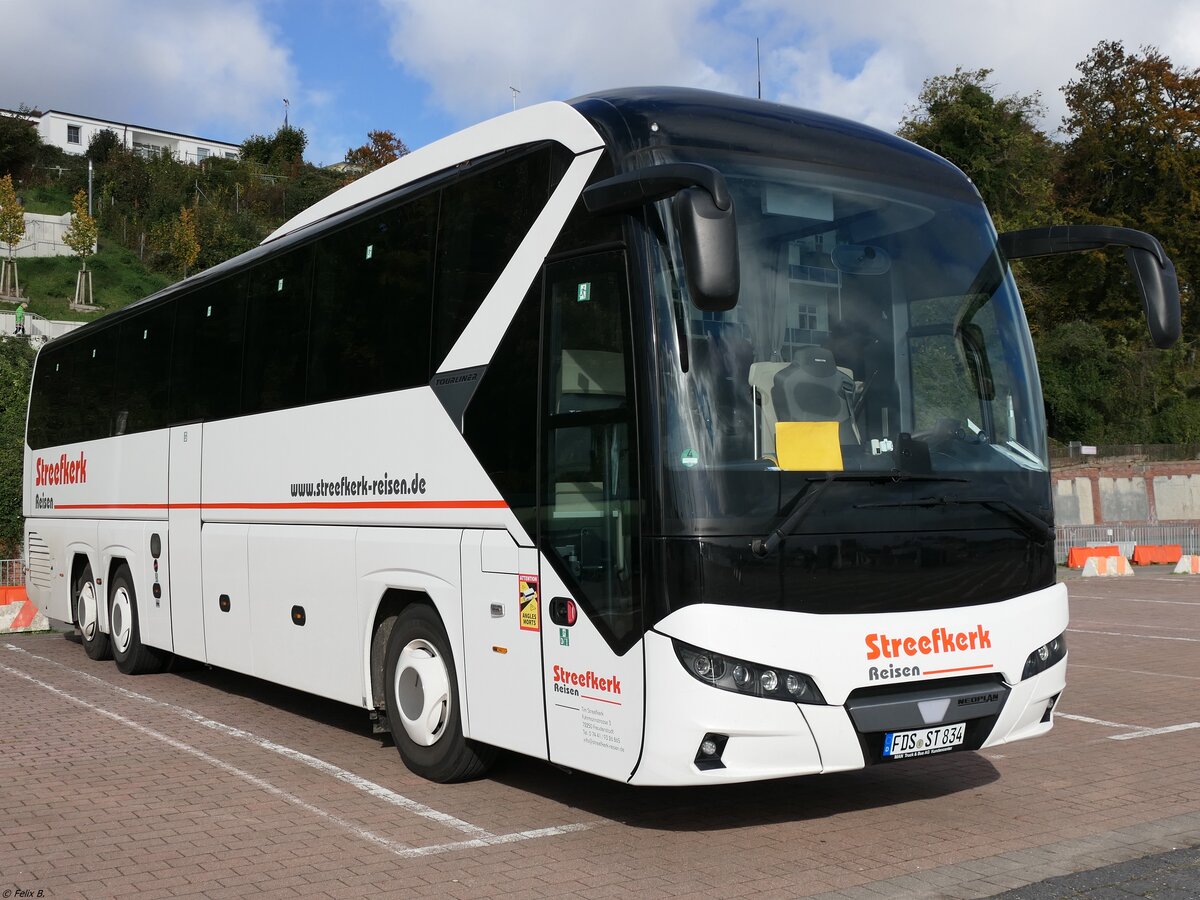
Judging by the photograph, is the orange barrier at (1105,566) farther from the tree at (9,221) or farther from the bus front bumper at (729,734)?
the tree at (9,221)

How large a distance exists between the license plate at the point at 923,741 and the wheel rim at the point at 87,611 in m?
10.6

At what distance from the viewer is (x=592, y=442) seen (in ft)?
21.5

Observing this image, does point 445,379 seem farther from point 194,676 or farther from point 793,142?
point 194,676

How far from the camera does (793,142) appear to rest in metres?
6.84

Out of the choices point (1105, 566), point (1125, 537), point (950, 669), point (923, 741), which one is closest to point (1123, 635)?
point (950, 669)

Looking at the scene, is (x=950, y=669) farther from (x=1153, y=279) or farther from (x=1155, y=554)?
(x=1155, y=554)

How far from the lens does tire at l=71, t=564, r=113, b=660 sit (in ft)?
47.6

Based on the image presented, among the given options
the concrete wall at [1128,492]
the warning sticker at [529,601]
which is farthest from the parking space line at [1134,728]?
the concrete wall at [1128,492]

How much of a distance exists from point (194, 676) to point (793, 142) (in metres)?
9.42

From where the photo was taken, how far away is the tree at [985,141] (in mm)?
51812

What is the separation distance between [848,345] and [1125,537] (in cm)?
3086

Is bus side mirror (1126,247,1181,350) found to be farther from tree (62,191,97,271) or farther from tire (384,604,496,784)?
tree (62,191,97,271)

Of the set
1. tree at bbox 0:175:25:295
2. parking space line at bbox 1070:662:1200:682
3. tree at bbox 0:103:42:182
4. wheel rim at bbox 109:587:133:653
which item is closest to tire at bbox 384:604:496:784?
wheel rim at bbox 109:587:133:653

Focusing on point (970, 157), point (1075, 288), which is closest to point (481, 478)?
point (970, 157)
